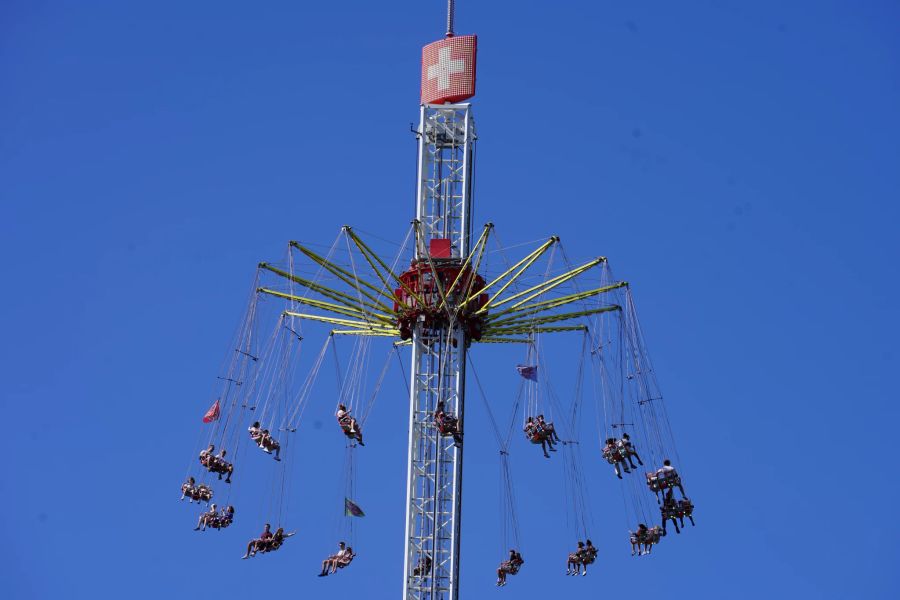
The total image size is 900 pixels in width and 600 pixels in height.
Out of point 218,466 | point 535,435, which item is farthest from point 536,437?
point 218,466

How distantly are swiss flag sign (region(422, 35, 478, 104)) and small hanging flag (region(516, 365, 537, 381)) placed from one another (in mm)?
14406

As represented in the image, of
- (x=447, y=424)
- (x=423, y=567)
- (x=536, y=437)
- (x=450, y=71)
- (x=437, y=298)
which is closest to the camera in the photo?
(x=447, y=424)

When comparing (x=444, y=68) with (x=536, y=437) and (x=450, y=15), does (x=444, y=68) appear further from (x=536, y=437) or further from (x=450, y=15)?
(x=536, y=437)

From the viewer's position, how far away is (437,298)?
4865 inches

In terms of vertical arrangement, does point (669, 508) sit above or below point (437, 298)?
below

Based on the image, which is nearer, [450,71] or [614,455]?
[614,455]

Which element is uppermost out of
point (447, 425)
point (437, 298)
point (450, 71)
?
point (450, 71)

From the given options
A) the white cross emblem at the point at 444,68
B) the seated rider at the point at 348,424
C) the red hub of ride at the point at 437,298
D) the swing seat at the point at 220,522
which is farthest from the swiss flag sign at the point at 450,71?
the swing seat at the point at 220,522

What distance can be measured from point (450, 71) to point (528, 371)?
16.0 metres

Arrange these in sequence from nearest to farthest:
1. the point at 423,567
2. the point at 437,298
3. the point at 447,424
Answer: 1. the point at 447,424
2. the point at 423,567
3. the point at 437,298

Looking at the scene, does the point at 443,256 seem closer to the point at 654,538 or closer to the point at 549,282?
the point at 549,282

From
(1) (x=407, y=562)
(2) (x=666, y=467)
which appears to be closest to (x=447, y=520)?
(1) (x=407, y=562)

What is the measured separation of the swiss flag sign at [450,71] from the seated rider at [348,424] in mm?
17477

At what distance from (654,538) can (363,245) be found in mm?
18528
